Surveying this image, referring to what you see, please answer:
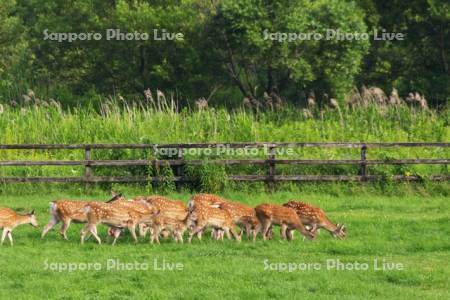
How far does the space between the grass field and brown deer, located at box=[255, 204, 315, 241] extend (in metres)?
0.28

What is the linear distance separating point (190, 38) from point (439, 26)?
11723 millimetres

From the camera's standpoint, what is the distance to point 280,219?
1739 centimetres

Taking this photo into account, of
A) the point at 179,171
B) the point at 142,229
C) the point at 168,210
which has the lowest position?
the point at 142,229

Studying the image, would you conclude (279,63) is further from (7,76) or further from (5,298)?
(5,298)

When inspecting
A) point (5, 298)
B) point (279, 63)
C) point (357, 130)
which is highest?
point (279, 63)

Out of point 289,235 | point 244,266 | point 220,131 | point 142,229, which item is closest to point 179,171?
point 220,131

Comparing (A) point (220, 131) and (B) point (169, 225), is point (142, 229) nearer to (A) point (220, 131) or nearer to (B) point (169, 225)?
(B) point (169, 225)

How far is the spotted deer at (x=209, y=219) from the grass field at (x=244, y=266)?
0.29 metres

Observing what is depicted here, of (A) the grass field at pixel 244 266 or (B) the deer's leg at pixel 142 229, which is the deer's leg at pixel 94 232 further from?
(B) the deer's leg at pixel 142 229

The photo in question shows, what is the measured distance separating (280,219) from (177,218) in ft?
6.57

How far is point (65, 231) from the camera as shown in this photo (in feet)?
58.2

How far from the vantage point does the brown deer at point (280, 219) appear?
17.4m

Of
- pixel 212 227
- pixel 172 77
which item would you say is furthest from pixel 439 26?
pixel 212 227

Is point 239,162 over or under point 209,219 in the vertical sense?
over
